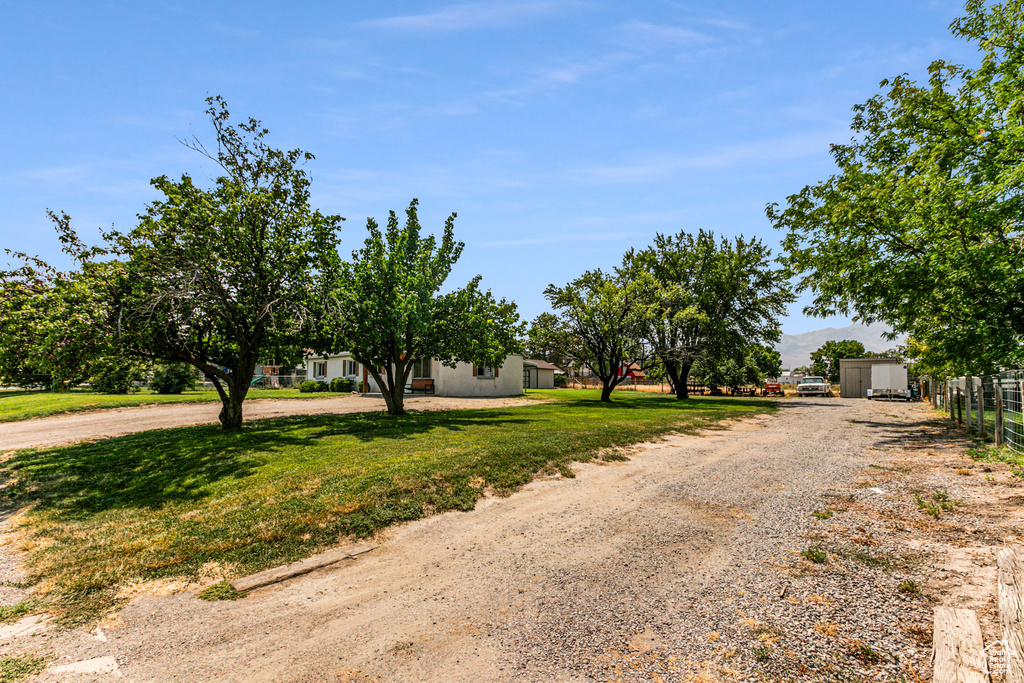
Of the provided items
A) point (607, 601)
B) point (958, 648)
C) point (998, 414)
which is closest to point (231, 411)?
point (607, 601)

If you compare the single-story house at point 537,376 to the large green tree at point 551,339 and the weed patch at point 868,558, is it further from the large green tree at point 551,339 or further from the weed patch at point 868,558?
the weed patch at point 868,558

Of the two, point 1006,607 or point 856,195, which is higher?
point 856,195

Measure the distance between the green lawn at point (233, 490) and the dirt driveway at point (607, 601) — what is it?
0.65m

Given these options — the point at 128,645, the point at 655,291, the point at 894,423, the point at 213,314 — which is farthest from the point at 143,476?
the point at 655,291

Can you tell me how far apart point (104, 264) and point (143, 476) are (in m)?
4.93

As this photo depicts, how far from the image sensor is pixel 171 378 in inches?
1146

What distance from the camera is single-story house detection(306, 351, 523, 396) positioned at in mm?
31766

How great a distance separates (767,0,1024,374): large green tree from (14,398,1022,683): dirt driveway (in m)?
7.48

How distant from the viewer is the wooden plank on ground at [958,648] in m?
2.50

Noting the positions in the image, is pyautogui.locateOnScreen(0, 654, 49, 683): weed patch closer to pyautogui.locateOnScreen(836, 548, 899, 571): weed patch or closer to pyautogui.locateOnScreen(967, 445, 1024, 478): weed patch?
pyautogui.locateOnScreen(836, 548, 899, 571): weed patch

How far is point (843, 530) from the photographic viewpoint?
18.2 ft

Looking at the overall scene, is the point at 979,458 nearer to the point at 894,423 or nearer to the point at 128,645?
the point at 894,423

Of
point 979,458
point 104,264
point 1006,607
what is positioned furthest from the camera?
point 104,264

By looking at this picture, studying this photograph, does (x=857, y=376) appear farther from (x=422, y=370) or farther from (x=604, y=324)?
(x=422, y=370)
